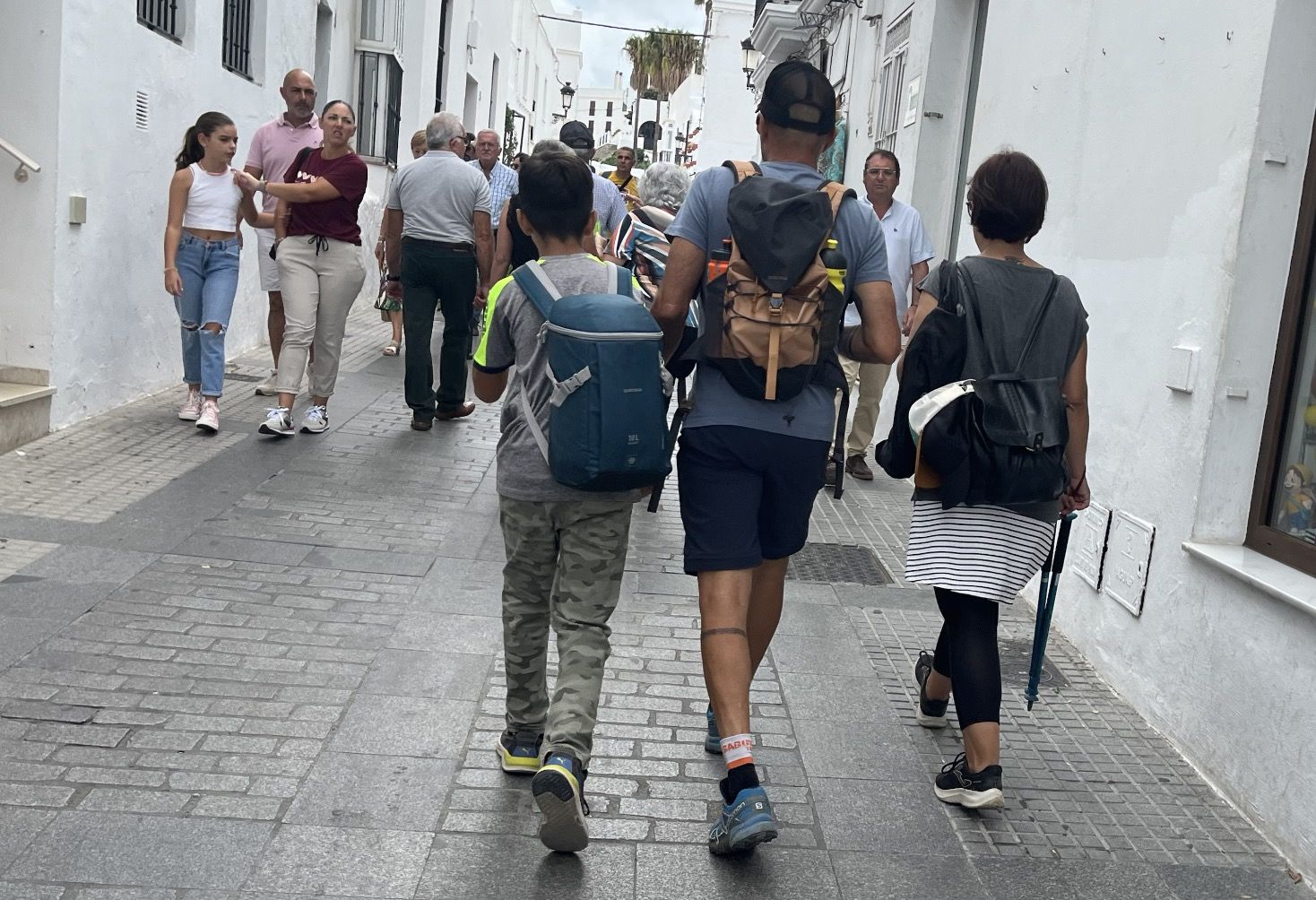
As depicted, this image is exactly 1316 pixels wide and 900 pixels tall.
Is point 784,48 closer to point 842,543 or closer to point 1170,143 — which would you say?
point 842,543

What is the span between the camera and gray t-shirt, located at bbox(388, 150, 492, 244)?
29.0 feet

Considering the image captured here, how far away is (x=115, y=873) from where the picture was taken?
10.6ft

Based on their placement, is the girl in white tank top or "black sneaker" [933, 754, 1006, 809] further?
the girl in white tank top

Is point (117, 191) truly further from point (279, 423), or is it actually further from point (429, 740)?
point (429, 740)

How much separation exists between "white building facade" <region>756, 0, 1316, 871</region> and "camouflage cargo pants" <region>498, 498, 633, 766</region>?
195 centimetres

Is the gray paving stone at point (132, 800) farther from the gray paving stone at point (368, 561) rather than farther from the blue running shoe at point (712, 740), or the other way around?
the gray paving stone at point (368, 561)

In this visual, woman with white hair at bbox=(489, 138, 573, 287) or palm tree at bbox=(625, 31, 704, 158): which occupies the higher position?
palm tree at bbox=(625, 31, 704, 158)

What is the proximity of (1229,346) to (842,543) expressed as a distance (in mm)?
3031

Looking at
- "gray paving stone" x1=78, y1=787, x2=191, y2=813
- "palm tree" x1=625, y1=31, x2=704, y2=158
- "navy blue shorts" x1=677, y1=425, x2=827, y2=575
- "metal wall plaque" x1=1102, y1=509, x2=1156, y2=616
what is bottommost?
"gray paving stone" x1=78, y1=787, x2=191, y2=813

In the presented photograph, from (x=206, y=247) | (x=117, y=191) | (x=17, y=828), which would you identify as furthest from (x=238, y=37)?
(x=17, y=828)

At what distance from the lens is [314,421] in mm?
8781

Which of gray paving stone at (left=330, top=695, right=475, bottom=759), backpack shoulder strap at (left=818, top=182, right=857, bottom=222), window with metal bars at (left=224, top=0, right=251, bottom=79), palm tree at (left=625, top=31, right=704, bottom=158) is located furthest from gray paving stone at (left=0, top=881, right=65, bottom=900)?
palm tree at (left=625, top=31, right=704, bottom=158)

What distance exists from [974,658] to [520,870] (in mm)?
1491

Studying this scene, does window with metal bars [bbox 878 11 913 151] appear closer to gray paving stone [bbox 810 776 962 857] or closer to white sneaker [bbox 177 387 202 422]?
white sneaker [bbox 177 387 202 422]
